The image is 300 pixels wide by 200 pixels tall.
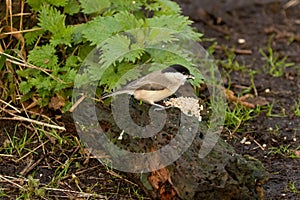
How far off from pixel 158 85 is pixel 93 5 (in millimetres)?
883

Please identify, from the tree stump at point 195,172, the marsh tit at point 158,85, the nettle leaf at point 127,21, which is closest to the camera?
the tree stump at point 195,172

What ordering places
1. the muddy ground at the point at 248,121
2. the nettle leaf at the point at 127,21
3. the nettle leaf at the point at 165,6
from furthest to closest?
the nettle leaf at the point at 165,6
the nettle leaf at the point at 127,21
the muddy ground at the point at 248,121

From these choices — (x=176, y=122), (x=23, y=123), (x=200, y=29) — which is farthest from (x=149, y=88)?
(x=200, y=29)

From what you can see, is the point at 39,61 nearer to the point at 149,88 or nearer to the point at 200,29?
the point at 149,88

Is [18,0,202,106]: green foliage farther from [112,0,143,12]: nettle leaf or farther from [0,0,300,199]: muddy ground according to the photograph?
[0,0,300,199]: muddy ground

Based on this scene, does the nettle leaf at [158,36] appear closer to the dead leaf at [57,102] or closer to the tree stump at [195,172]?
the tree stump at [195,172]

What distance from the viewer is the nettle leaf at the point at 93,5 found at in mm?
4031

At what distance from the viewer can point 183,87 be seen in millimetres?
3885

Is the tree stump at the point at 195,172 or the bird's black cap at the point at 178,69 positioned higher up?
the bird's black cap at the point at 178,69

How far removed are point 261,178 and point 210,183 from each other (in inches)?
11.7

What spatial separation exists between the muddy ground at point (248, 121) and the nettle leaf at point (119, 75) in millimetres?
402

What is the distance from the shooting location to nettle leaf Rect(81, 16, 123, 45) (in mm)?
3830

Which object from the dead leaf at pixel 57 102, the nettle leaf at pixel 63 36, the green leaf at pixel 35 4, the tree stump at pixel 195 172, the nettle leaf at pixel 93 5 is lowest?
the dead leaf at pixel 57 102

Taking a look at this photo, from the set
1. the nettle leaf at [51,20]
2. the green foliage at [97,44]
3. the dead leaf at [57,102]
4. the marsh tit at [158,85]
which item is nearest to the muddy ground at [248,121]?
the dead leaf at [57,102]
